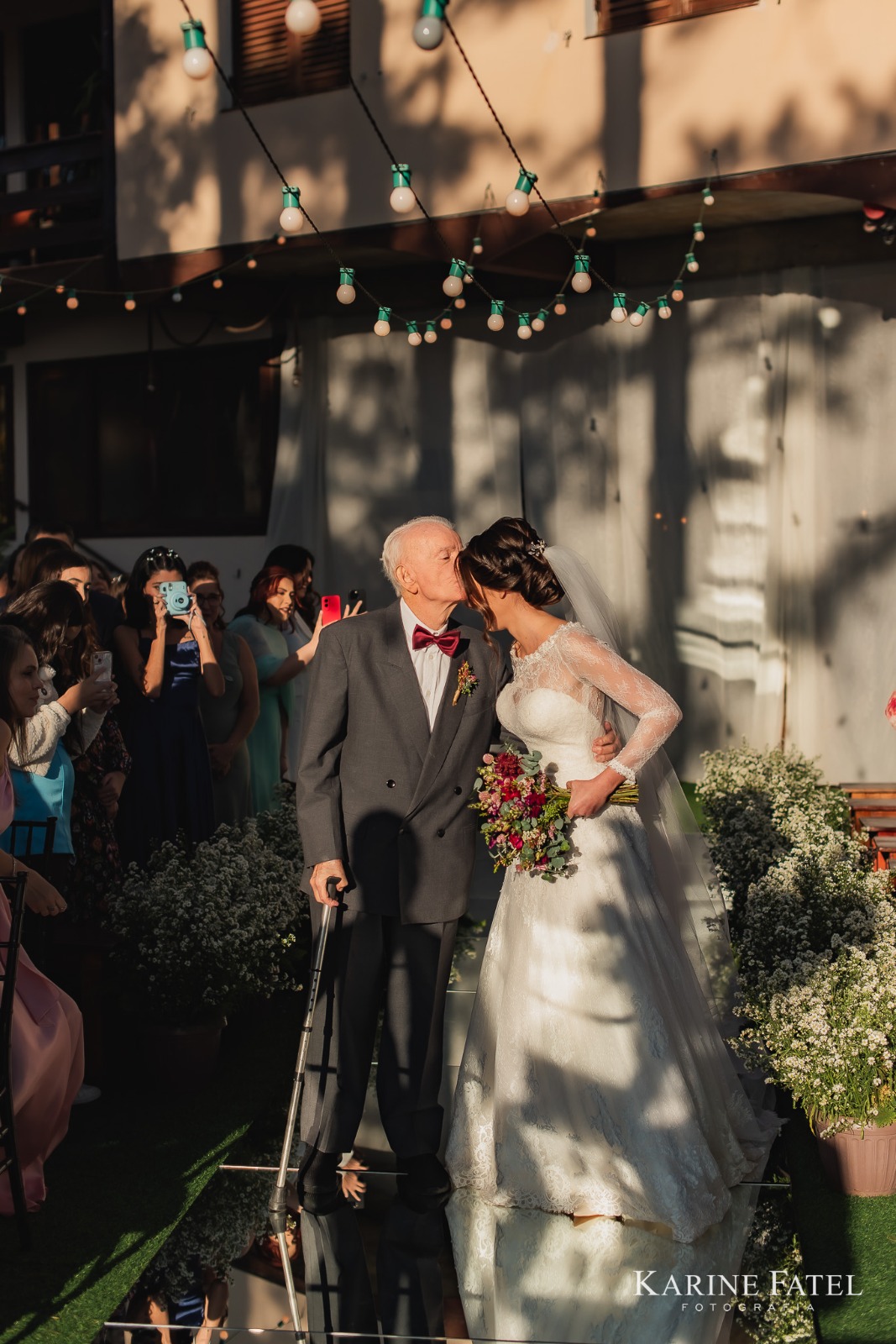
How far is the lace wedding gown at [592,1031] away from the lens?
4.62 meters

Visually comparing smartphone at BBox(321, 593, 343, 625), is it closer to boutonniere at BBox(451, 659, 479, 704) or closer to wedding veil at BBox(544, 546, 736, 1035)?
boutonniere at BBox(451, 659, 479, 704)

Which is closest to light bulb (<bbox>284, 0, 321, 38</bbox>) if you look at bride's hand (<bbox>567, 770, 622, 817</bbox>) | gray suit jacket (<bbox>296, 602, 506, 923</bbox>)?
gray suit jacket (<bbox>296, 602, 506, 923</bbox>)

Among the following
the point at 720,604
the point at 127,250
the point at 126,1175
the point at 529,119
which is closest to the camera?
the point at 126,1175

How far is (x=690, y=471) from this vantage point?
11.4 m

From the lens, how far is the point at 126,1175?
5270 mm

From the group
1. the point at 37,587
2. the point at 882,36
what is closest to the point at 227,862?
the point at 37,587

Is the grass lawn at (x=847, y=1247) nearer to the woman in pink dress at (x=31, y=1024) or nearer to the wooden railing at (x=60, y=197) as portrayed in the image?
the woman in pink dress at (x=31, y=1024)

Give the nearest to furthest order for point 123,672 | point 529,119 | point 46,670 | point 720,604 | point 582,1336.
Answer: point 582,1336
point 46,670
point 123,672
point 529,119
point 720,604

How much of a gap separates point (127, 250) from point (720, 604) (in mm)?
5875

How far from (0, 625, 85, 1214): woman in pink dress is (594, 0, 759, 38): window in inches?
297

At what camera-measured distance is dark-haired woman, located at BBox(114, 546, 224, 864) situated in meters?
7.20

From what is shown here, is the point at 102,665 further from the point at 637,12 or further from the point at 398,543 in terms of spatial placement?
the point at 637,12

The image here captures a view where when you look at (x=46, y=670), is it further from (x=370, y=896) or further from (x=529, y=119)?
(x=529, y=119)

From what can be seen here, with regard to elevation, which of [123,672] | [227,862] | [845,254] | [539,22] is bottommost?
[227,862]
